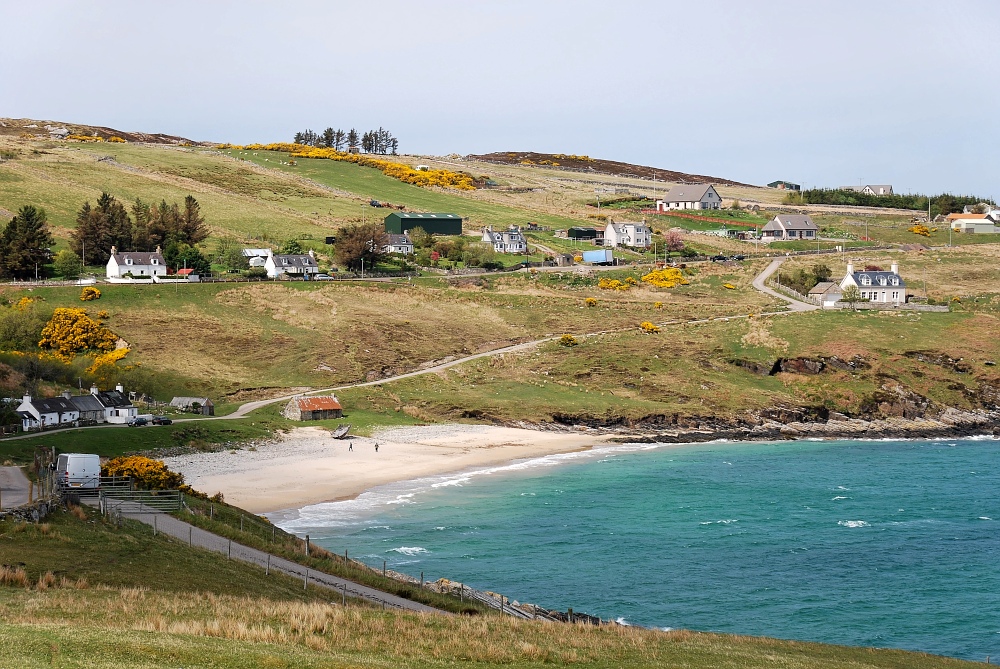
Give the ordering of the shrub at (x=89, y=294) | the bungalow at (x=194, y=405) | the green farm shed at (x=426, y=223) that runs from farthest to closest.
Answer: the green farm shed at (x=426, y=223), the shrub at (x=89, y=294), the bungalow at (x=194, y=405)

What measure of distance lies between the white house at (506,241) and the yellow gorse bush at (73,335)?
67245mm

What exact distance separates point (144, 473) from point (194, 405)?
31094 mm

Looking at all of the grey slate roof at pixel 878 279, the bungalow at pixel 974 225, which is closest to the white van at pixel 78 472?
the grey slate roof at pixel 878 279

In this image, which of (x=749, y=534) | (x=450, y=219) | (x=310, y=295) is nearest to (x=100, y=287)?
(x=310, y=295)

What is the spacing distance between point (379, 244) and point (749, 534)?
84.8m

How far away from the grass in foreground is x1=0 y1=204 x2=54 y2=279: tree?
Answer: 93.5 meters

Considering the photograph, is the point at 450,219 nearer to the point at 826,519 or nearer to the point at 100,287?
the point at 100,287

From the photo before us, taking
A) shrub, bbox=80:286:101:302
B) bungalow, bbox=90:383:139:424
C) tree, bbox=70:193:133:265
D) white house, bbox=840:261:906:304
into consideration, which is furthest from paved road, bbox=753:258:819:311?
tree, bbox=70:193:133:265

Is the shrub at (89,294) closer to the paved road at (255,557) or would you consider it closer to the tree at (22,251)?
the tree at (22,251)

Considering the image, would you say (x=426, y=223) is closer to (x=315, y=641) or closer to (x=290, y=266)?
(x=290, y=266)

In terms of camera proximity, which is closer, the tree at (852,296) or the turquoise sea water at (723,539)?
the turquoise sea water at (723,539)

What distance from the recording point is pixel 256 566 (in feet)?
117

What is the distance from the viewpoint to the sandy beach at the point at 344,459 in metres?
61.4

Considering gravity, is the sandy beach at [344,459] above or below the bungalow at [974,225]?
below
